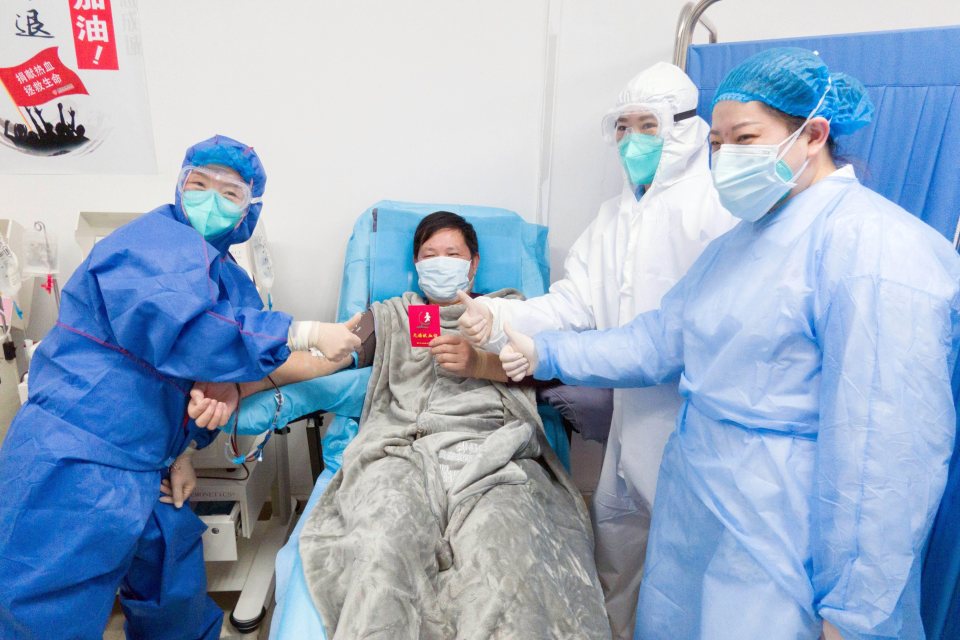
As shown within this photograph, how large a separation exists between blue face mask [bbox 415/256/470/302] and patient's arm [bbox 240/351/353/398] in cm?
34

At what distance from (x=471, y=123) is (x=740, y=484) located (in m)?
1.59

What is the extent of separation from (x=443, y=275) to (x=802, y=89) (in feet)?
3.47

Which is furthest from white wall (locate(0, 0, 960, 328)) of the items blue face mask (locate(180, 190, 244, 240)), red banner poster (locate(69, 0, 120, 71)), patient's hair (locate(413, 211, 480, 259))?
blue face mask (locate(180, 190, 244, 240))

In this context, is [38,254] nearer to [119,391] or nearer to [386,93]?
[119,391]

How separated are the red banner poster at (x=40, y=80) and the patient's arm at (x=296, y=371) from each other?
4.21 feet

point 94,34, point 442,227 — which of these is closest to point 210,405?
point 442,227

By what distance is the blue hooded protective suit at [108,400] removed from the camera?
1144 millimetres

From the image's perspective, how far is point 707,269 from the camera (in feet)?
3.92

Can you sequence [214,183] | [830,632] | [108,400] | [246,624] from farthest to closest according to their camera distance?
[246,624], [214,183], [108,400], [830,632]

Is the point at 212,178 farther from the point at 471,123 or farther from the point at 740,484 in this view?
the point at 740,484

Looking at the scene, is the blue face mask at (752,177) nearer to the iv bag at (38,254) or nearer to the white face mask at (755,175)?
the white face mask at (755,175)

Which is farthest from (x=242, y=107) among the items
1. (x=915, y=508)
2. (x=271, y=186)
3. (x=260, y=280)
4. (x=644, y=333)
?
(x=915, y=508)

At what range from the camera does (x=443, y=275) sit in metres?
1.77

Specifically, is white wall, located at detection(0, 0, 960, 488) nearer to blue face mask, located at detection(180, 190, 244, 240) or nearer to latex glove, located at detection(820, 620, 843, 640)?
blue face mask, located at detection(180, 190, 244, 240)
